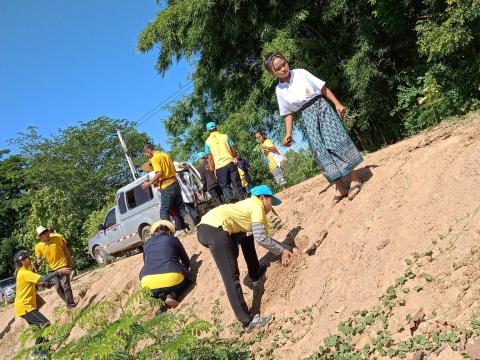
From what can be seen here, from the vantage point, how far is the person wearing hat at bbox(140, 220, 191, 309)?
6301 millimetres

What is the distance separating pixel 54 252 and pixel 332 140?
6.13 metres

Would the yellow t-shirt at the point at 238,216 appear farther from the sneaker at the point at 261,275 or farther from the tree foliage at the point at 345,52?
the tree foliage at the point at 345,52

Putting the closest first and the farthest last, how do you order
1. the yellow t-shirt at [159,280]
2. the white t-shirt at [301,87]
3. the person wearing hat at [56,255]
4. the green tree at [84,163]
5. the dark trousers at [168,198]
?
the white t-shirt at [301,87] → the yellow t-shirt at [159,280] → the dark trousers at [168,198] → the person wearing hat at [56,255] → the green tree at [84,163]

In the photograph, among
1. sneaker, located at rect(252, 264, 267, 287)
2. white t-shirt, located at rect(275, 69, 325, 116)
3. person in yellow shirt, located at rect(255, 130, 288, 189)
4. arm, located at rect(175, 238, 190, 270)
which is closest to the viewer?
white t-shirt, located at rect(275, 69, 325, 116)

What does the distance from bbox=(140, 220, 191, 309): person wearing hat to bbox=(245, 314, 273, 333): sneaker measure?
1703mm

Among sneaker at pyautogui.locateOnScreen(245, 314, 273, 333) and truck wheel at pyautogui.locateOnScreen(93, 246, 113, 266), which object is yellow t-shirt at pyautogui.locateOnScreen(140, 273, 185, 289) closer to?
sneaker at pyautogui.locateOnScreen(245, 314, 273, 333)

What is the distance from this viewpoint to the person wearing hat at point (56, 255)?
8.96 metres

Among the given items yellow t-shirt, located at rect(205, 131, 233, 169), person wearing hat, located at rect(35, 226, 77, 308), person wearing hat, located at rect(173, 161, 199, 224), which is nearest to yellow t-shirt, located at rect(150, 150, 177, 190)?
yellow t-shirt, located at rect(205, 131, 233, 169)

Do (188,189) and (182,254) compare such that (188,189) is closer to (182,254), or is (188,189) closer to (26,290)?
(182,254)

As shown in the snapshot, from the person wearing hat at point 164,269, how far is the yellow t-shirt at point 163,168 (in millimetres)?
1444

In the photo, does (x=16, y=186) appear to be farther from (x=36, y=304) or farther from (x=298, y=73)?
(x=298, y=73)

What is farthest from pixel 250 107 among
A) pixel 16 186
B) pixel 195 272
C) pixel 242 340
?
pixel 16 186

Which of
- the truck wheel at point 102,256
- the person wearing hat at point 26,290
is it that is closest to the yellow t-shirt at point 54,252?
the person wearing hat at point 26,290

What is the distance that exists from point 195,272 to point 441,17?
812 centimetres
